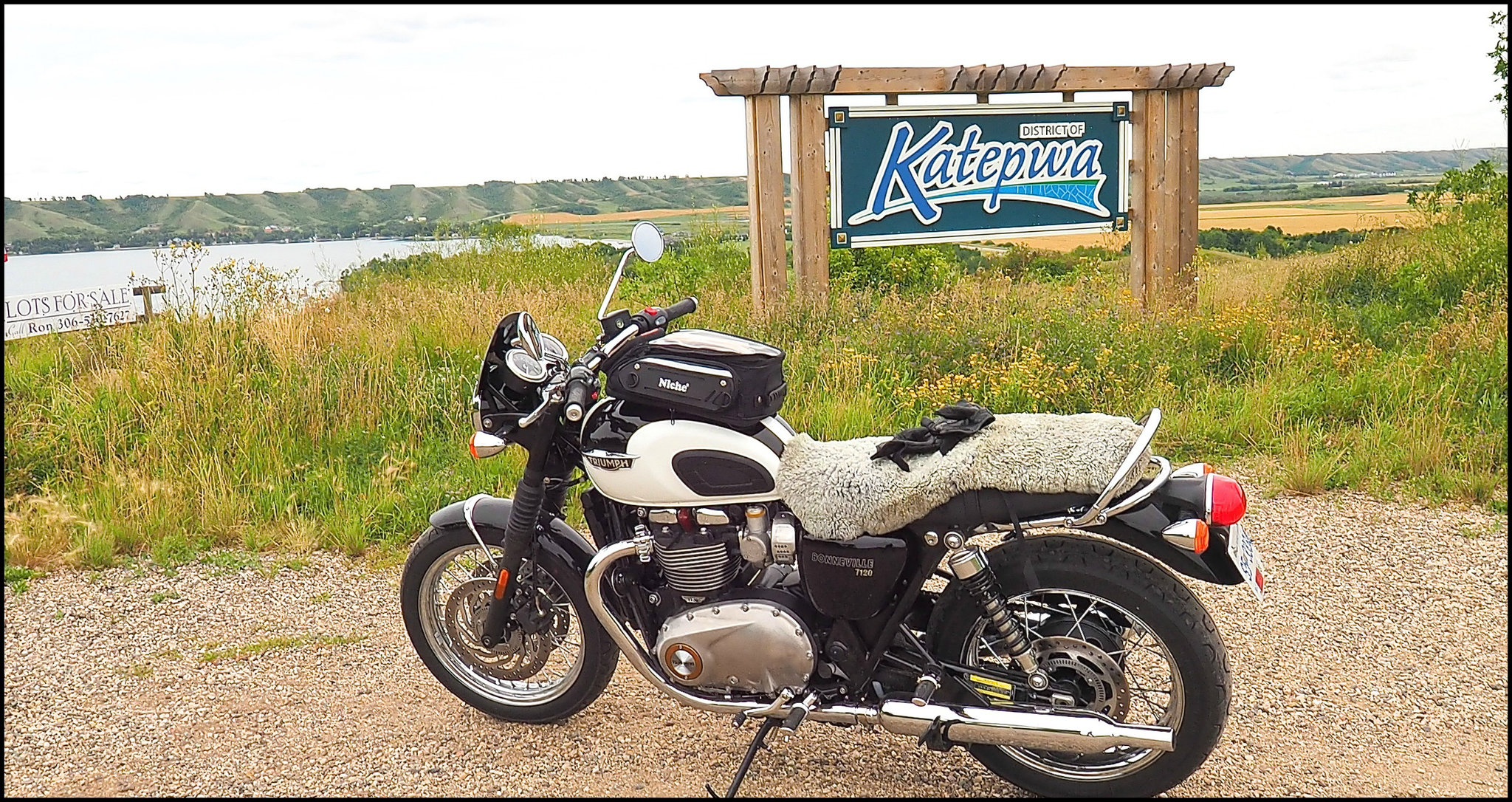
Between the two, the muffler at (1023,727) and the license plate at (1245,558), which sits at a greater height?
the license plate at (1245,558)

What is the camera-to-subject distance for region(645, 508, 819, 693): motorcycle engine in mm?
3088

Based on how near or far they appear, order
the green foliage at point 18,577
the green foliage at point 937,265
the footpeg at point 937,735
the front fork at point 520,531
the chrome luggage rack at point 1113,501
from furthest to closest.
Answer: the green foliage at point 937,265 → the green foliage at point 18,577 → the front fork at point 520,531 → the footpeg at point 937,735 → the chrome luggage rack at point 1113,501

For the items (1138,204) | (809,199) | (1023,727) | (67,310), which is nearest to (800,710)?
(1023,727)

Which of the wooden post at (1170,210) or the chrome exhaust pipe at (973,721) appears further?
the wooden post at (1170,210)

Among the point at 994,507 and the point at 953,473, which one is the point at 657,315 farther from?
the point at 994,507

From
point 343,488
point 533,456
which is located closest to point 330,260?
point 343,488

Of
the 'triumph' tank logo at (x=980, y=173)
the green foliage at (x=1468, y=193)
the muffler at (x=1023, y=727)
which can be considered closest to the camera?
the muffler at (x=1023, y=727)

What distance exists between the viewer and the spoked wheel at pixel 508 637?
11.6 ft

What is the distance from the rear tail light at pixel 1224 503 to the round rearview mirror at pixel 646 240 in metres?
1.52

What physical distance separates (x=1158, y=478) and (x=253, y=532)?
4.29 m

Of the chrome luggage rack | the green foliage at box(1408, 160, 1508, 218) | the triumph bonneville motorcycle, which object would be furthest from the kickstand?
the green foliage at box(1408, 160, 1508, 218)

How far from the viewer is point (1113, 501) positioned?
282 cm

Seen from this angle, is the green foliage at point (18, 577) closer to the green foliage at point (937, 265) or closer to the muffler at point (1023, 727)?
the muffler at point (1023, 727)

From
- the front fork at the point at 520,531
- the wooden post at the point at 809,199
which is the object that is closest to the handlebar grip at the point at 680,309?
the front fork at the point at 520,531
